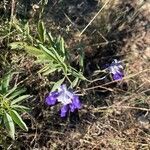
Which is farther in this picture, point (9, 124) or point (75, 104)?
point (75, 104)

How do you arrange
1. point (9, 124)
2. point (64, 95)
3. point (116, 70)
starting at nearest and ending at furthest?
point (9, 124) → point (64, 95) → point (116, 70)

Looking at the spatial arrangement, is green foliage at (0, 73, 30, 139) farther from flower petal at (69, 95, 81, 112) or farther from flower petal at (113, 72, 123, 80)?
flower petal at (113, 72, 123, 80)

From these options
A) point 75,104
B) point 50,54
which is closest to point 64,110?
point 75,104

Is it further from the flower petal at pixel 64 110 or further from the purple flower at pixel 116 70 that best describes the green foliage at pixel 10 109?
the purple flower at pixel 116 70

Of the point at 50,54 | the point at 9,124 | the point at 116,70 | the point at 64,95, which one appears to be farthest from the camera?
the point at 116,70

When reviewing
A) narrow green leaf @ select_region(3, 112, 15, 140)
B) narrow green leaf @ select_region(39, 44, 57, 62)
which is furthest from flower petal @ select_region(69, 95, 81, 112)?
narrow green leaf @ select_region(3, 112, 15, 140)

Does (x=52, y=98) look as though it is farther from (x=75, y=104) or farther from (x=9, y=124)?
(x=9, y=124)
